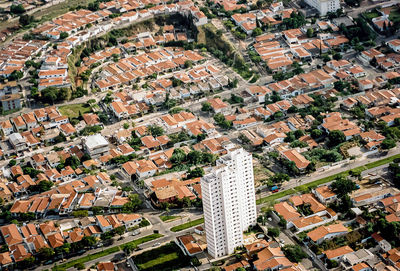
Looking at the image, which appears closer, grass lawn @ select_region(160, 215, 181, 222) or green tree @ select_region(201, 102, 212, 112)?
grass lawn @ select_region(160, 215, 181, 222)

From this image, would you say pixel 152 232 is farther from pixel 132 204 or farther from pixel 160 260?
pixel 160 260

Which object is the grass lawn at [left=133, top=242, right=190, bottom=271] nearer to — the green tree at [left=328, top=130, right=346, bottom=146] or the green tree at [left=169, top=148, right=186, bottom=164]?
the green tree at [left=169, top=148, right=186, bottom=164]

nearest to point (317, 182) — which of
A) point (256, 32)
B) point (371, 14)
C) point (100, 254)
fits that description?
point (100, 254)

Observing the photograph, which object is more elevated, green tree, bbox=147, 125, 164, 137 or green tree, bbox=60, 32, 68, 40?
green tree, bbox=60, 32, 68, 40

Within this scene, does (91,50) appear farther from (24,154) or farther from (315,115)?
(315,115)

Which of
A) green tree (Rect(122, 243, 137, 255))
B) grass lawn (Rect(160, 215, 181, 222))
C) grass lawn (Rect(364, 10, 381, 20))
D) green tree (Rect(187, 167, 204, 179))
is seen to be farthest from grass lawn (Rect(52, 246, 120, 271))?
grass lawn (Rect(364, 10, 381, 20))

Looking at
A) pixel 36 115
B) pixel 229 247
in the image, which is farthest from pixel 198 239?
pixel 36 115
